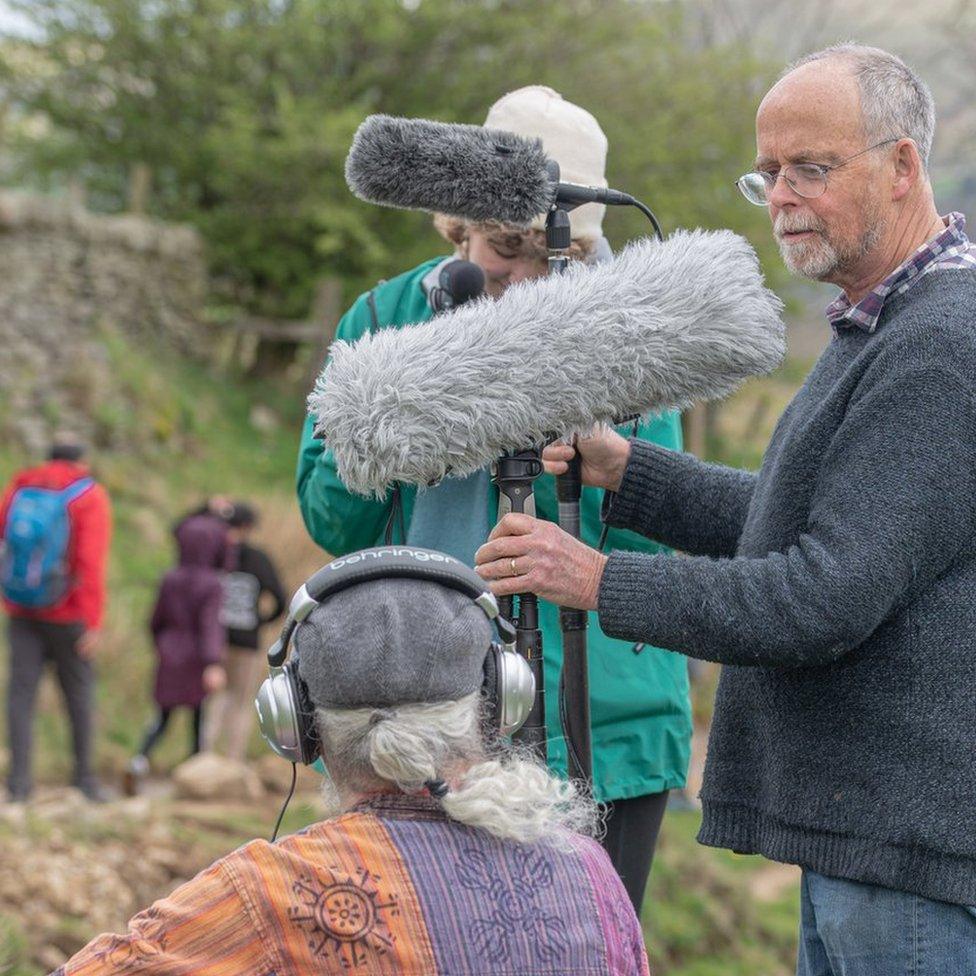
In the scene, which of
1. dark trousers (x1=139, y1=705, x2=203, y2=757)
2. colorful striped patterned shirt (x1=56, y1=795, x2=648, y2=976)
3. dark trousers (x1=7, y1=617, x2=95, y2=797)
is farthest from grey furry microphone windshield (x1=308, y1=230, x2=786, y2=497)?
dark trousers (x1=139, y1=705, x2=203, y2=757)

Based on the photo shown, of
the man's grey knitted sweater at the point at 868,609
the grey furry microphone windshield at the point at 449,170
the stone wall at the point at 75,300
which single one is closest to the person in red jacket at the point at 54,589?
the stone wall at the point at 75,300

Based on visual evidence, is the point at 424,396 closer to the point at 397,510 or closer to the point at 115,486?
the point at 397,510

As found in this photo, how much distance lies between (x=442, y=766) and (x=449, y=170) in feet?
3.92

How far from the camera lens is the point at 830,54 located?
8.50 feet

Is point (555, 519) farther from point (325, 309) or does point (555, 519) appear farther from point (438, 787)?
point (325, 309)

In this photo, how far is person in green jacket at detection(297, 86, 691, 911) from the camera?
10.2ft

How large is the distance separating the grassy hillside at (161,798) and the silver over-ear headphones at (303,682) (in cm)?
226

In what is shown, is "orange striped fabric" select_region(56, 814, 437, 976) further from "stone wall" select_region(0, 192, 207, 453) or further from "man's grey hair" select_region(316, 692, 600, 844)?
"stone wall" select_region(0, 192, 207, 453)

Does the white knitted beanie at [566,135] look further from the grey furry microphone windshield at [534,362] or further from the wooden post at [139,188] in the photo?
the wooden post at [139,188]

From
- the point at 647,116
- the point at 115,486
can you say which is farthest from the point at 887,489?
the point at 647,116

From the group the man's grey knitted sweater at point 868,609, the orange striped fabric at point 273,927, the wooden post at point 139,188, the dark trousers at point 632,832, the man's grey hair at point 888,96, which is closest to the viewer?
the orange striped fabric at point 273,927

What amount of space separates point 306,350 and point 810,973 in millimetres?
16921

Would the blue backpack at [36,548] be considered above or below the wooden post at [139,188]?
below

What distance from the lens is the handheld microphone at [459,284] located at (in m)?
3.05
